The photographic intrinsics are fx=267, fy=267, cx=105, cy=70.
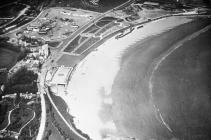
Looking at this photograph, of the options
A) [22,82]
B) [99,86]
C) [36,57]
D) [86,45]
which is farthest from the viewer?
[86,45]

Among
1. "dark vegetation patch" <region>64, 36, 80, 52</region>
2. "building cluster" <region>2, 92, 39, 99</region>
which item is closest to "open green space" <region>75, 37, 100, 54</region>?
"dark vegetation patch" <region>64, 36, 80, 52</region>

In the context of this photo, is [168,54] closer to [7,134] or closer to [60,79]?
[60,79]

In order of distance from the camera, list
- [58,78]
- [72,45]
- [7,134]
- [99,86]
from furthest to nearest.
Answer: [72,45], [58,78], [99,86], [7,134]

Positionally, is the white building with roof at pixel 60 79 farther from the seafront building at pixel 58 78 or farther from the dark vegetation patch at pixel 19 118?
the dark vegetation patch at pixel 19 118

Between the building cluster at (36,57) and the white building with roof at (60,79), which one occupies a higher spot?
the building cluster at (36,57)

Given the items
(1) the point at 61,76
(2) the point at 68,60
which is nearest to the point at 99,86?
A: (1) the point at 61,76

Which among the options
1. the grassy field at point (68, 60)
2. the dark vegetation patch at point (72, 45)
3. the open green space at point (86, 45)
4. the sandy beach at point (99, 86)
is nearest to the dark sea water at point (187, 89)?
the sandy beach at point (99, 86)
